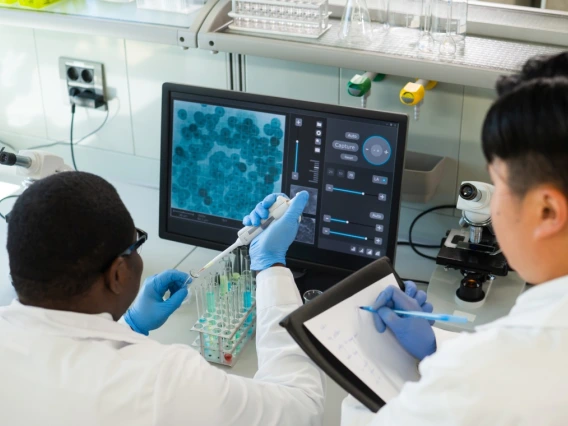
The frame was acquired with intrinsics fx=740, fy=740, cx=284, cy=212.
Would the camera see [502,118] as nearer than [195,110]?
Yes

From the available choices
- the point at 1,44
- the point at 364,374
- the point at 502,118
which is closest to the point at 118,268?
the point at 364,374

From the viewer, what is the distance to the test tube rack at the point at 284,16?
5.70ft

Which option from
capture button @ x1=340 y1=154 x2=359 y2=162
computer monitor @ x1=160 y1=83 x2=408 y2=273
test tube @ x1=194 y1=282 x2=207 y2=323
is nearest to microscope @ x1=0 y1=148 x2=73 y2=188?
computer monitor @ x1=160 y1=83 x2=408 y2=273

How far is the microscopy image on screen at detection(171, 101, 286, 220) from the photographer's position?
67.6 inches

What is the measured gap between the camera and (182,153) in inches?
71.1

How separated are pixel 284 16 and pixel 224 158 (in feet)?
1.20

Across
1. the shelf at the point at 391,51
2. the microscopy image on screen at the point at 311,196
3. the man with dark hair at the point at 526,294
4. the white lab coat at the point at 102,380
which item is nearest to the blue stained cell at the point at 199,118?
the shelf at the point at 391,51

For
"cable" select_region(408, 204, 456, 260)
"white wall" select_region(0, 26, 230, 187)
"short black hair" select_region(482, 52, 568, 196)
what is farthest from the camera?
"white wall" select_region(0, 26, 230, 187)

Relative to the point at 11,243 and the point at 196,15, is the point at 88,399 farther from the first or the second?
the point at 196,15

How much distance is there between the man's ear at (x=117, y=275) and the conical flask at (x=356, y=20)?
0.91 metres

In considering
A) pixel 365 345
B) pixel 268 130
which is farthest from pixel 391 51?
pixel 365 345

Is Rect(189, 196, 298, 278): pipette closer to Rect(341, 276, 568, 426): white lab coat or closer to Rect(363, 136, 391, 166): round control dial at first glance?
Rect(363, 136, 391, 166): round control dial

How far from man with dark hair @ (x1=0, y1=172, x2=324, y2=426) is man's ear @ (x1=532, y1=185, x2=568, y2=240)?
531 mm

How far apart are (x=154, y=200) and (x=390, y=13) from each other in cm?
91
